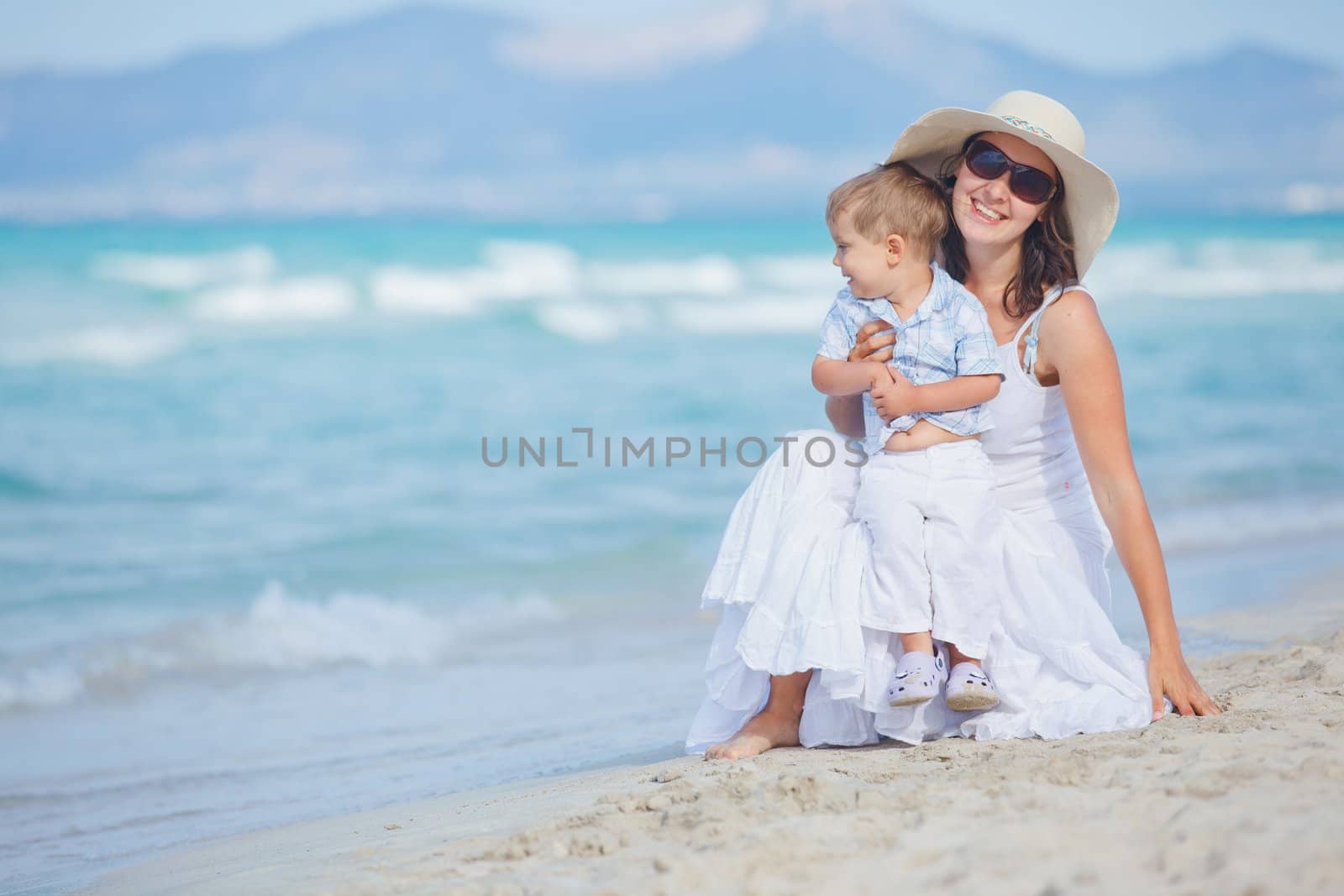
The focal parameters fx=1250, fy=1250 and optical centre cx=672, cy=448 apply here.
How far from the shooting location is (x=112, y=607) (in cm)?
589

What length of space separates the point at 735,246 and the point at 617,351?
40.0 ft

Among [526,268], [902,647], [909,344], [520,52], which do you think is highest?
[520,52]

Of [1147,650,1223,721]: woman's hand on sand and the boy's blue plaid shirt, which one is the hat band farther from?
[1147,650,1223,721]: woman's hand on sand

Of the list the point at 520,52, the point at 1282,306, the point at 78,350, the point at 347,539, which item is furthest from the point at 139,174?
the point at 347,539

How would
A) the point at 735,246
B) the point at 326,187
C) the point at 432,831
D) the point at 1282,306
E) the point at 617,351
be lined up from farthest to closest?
the point at 326,187
the point at 735,246
the point at 1282,306
the point at 617,351
the point at 432,831

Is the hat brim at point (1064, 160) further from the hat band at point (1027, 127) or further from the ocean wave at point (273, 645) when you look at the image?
the ocean wave at point (273, 645)

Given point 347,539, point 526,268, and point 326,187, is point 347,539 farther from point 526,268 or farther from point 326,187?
point 326,187

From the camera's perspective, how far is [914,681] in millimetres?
2770

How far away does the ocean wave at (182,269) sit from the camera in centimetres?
1748

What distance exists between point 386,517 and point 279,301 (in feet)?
36.3

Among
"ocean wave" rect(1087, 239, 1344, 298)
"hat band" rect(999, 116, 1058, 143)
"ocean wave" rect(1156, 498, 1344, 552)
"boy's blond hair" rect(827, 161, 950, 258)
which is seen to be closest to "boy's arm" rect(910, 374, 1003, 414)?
"boy's blond hair" rect(827, 161, 950, 258)

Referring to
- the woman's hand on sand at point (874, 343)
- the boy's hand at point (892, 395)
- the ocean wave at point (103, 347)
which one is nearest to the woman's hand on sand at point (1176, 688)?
the boy's hand at point (892, 395)

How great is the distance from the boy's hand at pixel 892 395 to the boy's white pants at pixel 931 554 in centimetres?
12

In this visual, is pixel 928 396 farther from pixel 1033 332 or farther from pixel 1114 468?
pixel 1114 468
